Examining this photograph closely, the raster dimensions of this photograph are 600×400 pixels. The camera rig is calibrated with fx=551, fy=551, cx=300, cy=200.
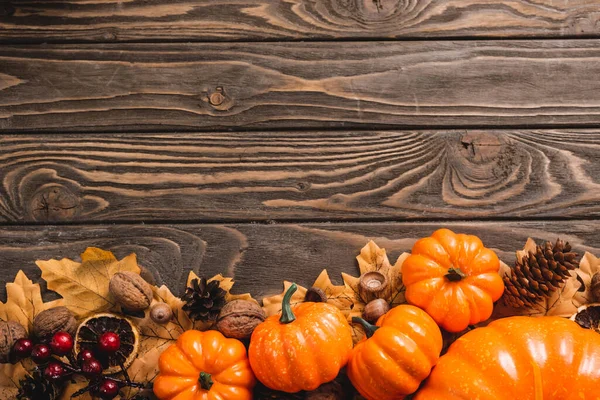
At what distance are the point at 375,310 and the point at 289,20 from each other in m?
0.74

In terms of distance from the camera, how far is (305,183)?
1369 millimetres

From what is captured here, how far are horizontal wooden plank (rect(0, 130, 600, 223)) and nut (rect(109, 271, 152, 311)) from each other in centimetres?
16

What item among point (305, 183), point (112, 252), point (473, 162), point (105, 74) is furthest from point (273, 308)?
point (105, 74)

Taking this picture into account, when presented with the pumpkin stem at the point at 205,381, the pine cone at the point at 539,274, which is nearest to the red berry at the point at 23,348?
the pumpkin stem at the point at 205,381

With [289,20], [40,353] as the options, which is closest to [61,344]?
[40,353]

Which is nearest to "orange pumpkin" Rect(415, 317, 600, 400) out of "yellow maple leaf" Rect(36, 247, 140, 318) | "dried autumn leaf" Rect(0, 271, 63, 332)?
"yellow maple leaf" Rect(36, 247, 140, 318)

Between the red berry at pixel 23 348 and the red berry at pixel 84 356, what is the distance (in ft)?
0.38

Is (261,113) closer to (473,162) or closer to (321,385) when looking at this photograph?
(473,162)

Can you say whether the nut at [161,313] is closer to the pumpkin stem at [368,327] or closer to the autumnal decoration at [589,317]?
the pumpkin stem at [368,327]

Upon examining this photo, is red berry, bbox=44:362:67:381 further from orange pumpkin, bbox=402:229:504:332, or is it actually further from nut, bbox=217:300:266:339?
orange pumpkin, bbox=402:229:504:332

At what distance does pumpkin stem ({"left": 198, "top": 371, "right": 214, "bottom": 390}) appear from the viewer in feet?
3.74

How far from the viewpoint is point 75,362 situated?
47.4 inches

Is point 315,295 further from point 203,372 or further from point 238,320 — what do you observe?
point 203,372

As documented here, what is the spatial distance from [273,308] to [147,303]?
29cm
